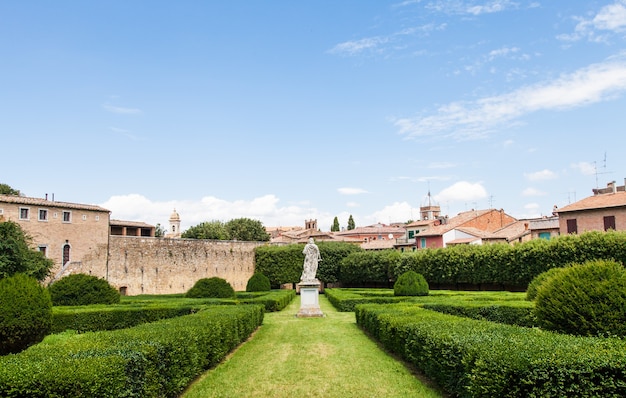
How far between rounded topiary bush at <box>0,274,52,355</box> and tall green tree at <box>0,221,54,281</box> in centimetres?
1427

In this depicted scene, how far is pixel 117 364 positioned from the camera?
5.11 meters

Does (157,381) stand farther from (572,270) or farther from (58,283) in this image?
(58,283)

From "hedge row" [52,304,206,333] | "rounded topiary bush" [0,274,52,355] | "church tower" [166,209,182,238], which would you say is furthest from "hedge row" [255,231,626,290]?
"church tower" [166,209,182,238]

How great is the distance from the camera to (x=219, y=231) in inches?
2603

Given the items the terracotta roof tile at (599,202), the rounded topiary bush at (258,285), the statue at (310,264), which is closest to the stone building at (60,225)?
the rounded topiary bush at (258,285)

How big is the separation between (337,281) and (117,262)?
19219 mm

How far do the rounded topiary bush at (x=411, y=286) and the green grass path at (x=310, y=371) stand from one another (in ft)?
35.2

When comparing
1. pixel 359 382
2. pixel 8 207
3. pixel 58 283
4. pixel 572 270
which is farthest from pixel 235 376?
pixel 8 207

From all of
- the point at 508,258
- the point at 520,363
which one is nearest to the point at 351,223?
the point at 508,258

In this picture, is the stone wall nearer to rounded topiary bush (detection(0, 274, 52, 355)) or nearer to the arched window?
the arched window

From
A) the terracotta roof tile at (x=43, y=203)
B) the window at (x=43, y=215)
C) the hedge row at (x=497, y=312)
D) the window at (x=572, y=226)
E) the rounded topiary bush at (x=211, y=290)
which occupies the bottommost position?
the hedge row at (x=497, y=312)

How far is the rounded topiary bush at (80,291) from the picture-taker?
18.9 metres

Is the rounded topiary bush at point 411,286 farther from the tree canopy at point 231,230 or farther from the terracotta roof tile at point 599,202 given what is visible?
the tree canopy at point 231,230

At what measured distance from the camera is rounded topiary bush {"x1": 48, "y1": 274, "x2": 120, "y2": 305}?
18.9 meters
